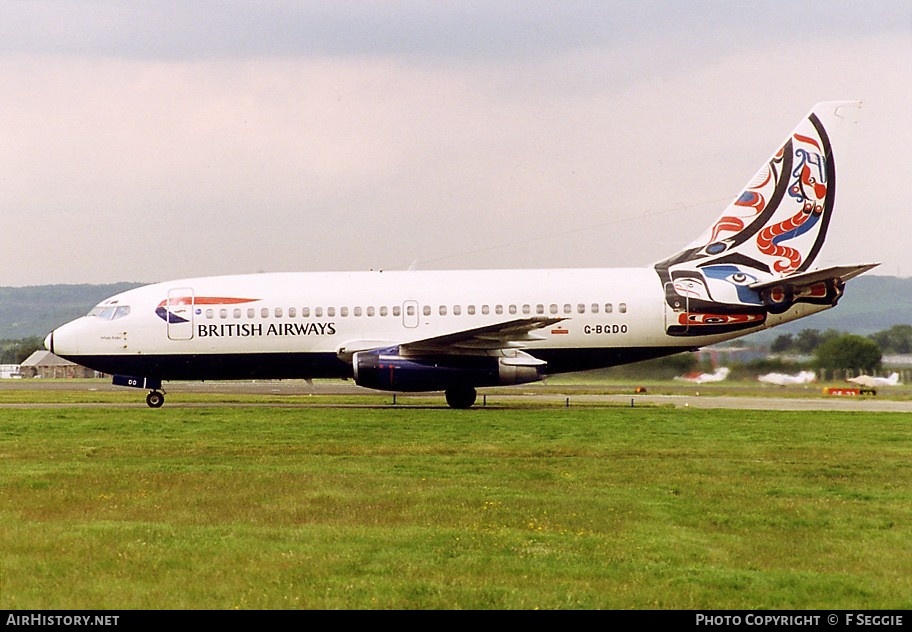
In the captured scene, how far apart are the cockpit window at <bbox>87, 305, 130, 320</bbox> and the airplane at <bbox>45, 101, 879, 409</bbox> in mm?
45

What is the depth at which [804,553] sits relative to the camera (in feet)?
36.6

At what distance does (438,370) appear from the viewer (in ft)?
108

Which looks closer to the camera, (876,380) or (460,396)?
(460,396)

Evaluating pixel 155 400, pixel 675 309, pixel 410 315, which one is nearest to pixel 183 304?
pixel 155 400

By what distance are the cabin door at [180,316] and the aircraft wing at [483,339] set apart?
22.1 feet

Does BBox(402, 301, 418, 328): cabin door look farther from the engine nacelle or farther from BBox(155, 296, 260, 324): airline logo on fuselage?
BBox(155, 296, 260, 324): airline logo on fuselage

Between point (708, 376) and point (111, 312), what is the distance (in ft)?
75.9

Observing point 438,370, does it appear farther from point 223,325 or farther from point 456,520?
point 456,520

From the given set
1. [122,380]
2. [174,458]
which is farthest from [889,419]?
[122,380]

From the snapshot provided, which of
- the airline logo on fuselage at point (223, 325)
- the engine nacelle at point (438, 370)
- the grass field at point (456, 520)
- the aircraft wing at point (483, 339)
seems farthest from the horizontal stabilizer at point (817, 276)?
the airline logo on fuselage at point (223, 325)

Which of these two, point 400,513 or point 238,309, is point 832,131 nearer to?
point 238,309

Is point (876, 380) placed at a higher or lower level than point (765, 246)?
lower

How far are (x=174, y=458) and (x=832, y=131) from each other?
25173 mm

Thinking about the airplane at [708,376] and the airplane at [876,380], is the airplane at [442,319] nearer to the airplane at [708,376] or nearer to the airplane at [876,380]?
the airplane at [708,376]
